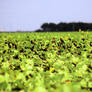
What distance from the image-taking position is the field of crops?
1711 millimetres

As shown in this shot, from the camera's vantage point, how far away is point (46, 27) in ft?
172

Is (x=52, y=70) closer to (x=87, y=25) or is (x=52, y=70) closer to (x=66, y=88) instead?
(x=66, y=88)

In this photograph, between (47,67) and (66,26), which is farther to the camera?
(66,26)

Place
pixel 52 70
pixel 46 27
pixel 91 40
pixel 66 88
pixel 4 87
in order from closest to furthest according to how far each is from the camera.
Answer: pixel 66 88 → pixel 4 87 → pixel 52 70 → pixel 91 40 → pixel 46 27

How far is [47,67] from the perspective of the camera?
290cm

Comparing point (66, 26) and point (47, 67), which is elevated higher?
point (66, 26)

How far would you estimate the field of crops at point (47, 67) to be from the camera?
171cm

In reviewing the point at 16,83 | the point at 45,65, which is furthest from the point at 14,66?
the point at 16,83

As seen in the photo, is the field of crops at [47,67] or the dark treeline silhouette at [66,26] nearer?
the field of crops at [47,67]

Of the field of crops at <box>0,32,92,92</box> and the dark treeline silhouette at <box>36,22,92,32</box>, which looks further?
the dark treeline silhouette at <box>36,22,92,32</box>

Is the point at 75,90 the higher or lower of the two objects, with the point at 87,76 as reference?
higher

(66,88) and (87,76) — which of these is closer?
(66,88)

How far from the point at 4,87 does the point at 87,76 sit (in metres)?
0.91

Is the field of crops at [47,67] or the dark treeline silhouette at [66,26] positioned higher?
the dark treeline silhouette at [66,26]
